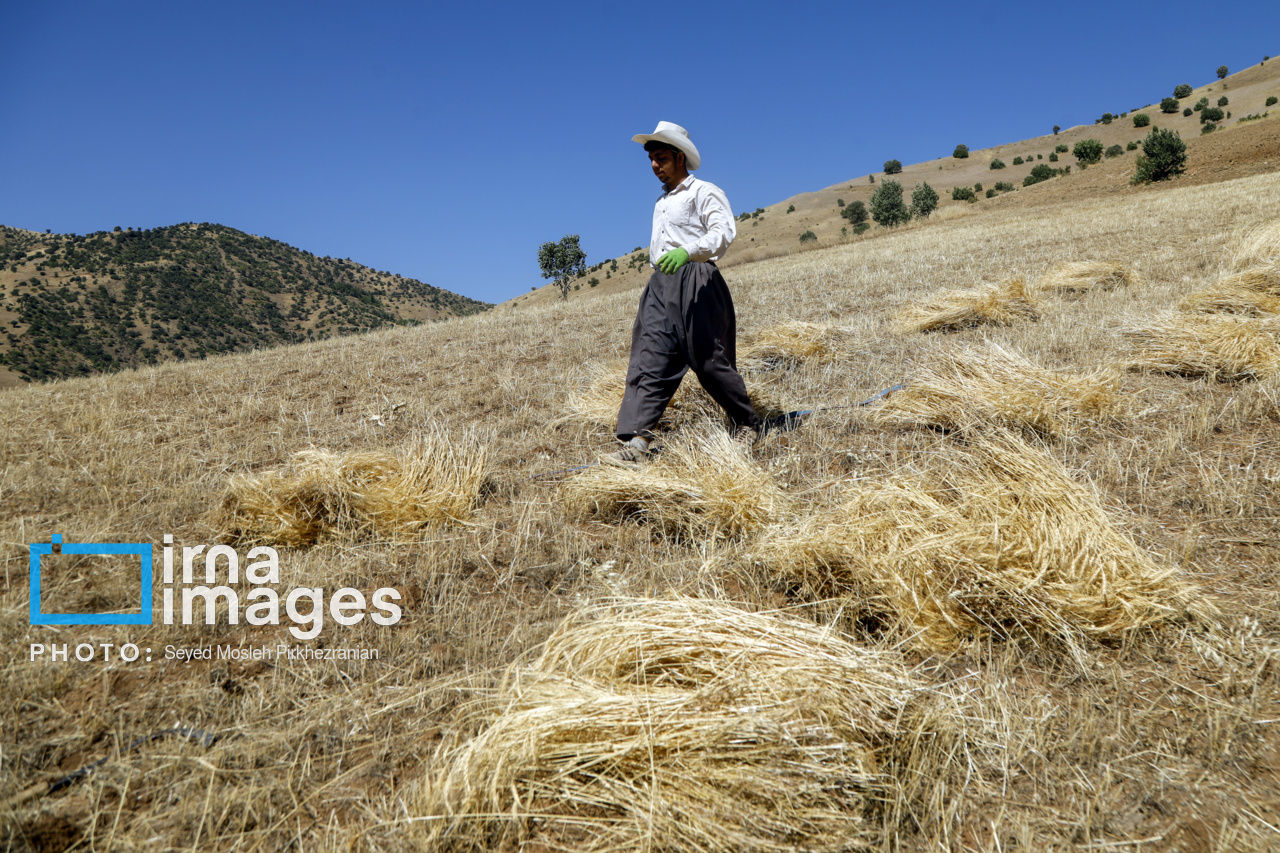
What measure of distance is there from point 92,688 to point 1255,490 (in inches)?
156

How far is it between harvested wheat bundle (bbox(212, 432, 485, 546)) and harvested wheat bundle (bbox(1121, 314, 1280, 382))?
169 inches

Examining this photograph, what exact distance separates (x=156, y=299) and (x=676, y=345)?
7102 centimetres

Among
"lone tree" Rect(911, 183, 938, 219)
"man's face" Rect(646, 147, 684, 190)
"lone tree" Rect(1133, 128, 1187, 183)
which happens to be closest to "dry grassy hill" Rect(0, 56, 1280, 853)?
"man's face" Rect(646, 147, 684, 190)

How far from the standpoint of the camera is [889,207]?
39.2 metres

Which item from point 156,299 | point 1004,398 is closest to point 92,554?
point 1004,398

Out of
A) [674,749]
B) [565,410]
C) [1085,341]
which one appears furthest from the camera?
[1085,341]

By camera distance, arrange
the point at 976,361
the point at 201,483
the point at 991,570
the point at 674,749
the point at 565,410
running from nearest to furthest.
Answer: the point at 674,749 < the point at 991,570 < the point at 201,483 < the point at 976,361 < the point at 565,410

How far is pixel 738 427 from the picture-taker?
3.76 metres

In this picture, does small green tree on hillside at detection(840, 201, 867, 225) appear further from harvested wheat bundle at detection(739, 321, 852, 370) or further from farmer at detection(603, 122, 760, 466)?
farmer at detection(603, 122, 760, 466)

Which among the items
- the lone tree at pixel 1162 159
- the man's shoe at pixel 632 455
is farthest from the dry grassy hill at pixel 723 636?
the lone tree at pixel 1162 159

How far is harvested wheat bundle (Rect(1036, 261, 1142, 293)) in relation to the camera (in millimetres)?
6855

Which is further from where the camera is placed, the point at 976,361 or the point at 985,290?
the point at 985,290

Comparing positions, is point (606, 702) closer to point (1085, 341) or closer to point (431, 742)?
point (431, 742)

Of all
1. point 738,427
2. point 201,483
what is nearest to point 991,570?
point 738,427
